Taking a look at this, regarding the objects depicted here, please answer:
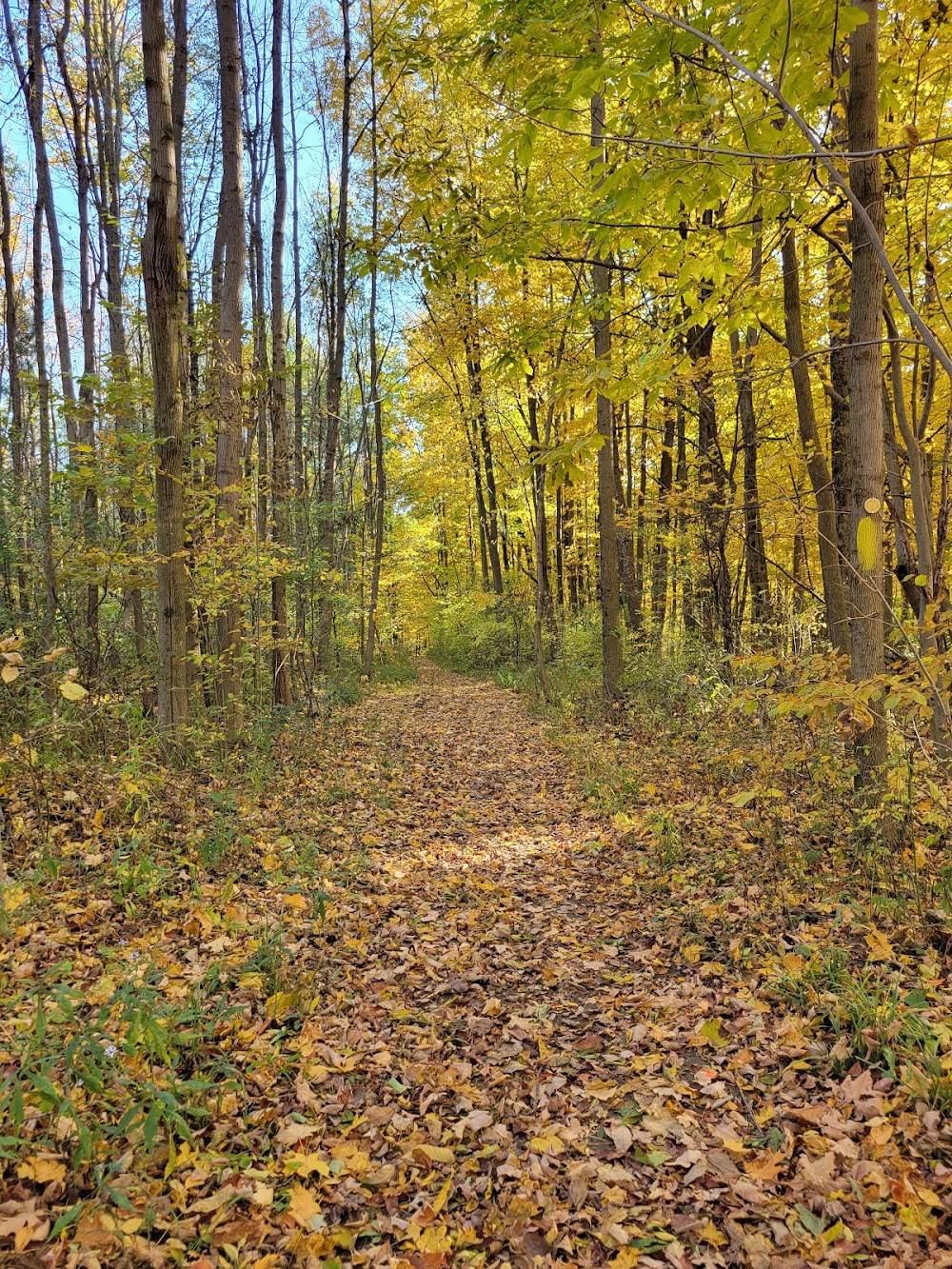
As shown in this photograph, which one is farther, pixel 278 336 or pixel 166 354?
pixel 278 336

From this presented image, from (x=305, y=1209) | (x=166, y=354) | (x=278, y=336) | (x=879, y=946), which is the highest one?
(x=278, y=336)

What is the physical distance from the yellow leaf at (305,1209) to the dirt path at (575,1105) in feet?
0.17

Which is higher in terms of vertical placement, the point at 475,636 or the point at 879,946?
the point at 475,636

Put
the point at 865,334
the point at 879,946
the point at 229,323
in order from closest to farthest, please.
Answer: the point at 879,946 < the point at 865,334 < the point at 229,323

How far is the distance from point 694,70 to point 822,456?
458 centimetres

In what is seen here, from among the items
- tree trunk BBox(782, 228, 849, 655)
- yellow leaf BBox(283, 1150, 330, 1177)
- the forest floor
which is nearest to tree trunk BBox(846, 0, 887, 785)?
the forest floor

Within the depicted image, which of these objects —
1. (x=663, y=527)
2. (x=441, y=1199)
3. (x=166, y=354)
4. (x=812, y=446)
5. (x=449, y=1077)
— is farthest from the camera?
(x=663, y=527)

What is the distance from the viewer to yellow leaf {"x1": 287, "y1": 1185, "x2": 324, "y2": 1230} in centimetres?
242

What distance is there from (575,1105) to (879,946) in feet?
6.29

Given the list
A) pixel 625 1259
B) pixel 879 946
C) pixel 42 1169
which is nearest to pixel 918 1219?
pixel 625 1259

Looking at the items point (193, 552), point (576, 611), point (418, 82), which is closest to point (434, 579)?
point (576, 611)

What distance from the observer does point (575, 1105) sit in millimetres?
3105

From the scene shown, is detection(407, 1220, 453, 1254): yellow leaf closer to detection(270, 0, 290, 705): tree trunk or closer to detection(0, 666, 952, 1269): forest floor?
detection(0, 666, 952, 1269): forest floor

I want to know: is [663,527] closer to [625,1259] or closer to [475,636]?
[475,636]
